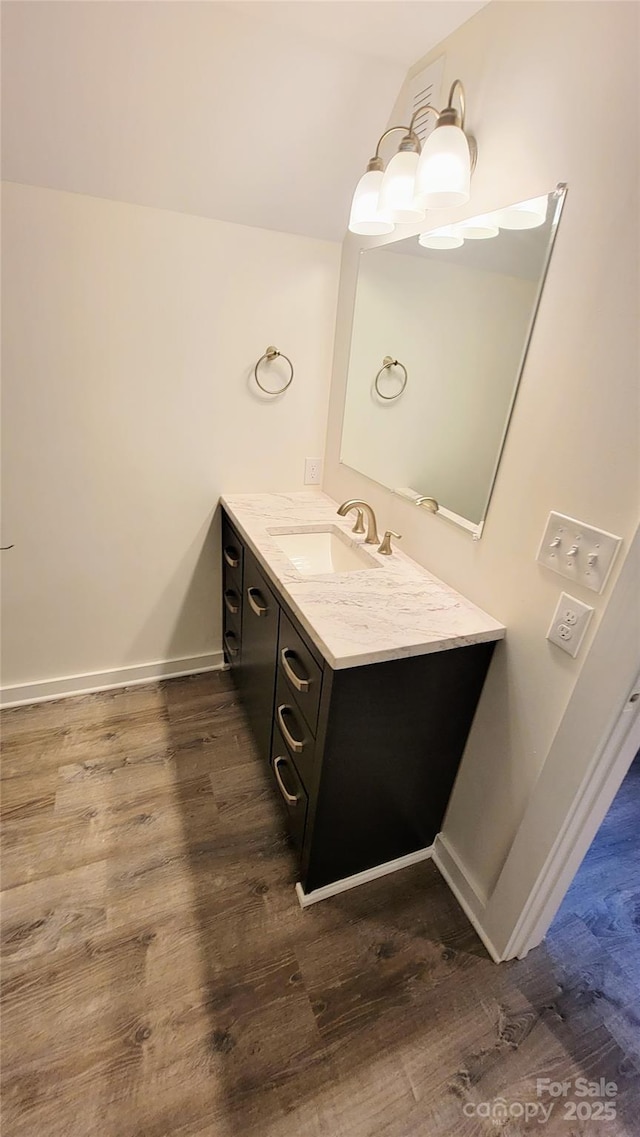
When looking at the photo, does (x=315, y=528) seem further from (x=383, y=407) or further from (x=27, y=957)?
(x=27, y=957)

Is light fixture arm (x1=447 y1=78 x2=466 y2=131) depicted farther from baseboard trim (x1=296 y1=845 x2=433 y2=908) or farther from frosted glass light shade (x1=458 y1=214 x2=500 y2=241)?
baseboard trim (x1=296 y1=845 x2=433 y2=908)

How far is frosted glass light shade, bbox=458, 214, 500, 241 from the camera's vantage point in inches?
46.9

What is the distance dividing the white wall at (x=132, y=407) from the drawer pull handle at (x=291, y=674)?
0.93 metres

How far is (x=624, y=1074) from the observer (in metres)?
1.16

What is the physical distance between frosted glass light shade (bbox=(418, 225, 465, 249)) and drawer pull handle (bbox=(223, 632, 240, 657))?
1.59 metres

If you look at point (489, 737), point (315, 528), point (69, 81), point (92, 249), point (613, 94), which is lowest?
point (489, 737)


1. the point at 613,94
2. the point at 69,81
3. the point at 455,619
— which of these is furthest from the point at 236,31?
the point at 455,619

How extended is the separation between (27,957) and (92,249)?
2.09 meters

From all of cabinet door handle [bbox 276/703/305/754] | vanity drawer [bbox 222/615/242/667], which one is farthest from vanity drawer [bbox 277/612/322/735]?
vanity drawer [bbox 222/615/242/667]

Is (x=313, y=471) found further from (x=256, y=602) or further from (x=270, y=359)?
(x=256, y=602)

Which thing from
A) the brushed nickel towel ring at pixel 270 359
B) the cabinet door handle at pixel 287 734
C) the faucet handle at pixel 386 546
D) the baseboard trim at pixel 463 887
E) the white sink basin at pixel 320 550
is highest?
the brushed nickel towel ring at pixel 270 359

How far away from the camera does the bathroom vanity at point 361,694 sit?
3.79ft

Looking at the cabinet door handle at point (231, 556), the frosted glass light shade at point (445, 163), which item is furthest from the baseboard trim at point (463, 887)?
the frosted glass light shade at point (445, 163)

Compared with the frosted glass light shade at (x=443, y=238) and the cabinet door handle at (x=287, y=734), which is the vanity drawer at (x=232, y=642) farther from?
the frosted glass light shade at (x=443, y=238)
